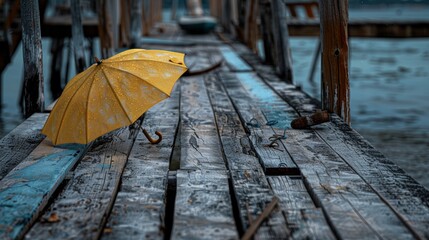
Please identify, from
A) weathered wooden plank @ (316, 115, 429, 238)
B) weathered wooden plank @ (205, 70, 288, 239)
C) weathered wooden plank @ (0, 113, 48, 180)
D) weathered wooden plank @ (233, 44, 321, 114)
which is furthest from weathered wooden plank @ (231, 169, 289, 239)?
weathered wooden plank @ (233, 44, 321, 114)

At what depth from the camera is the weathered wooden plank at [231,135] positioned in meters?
3.87

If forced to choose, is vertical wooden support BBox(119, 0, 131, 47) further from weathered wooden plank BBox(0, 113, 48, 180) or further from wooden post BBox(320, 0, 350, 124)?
wooden post BBox(320, 0, 350, 124)

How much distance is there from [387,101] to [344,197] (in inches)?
574

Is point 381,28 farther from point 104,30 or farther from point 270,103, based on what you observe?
point 270,103

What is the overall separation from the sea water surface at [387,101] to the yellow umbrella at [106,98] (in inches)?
219

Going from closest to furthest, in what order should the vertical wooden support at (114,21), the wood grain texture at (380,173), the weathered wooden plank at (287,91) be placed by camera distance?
1. the wood grain texture at (380,173)
2. the weathered wooden plank at (287,91)
3. the vertical wooden support at (114,21)

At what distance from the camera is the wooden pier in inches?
110

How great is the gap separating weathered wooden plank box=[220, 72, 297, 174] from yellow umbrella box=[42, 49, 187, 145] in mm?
713

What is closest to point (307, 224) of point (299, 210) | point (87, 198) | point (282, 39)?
point (299, 210)

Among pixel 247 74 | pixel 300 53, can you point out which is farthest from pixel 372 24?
pixel 300 53

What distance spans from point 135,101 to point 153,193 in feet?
2.93

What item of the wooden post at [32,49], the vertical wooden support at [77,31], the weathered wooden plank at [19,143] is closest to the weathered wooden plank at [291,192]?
the weathered wooden plank at [19,143]

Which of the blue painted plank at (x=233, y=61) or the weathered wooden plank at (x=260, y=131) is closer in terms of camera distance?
the weathered wooden plank at (x=260, y=131)

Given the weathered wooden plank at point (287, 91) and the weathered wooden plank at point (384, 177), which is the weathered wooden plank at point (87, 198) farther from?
the weathered wooden plank at point (287, 91)
